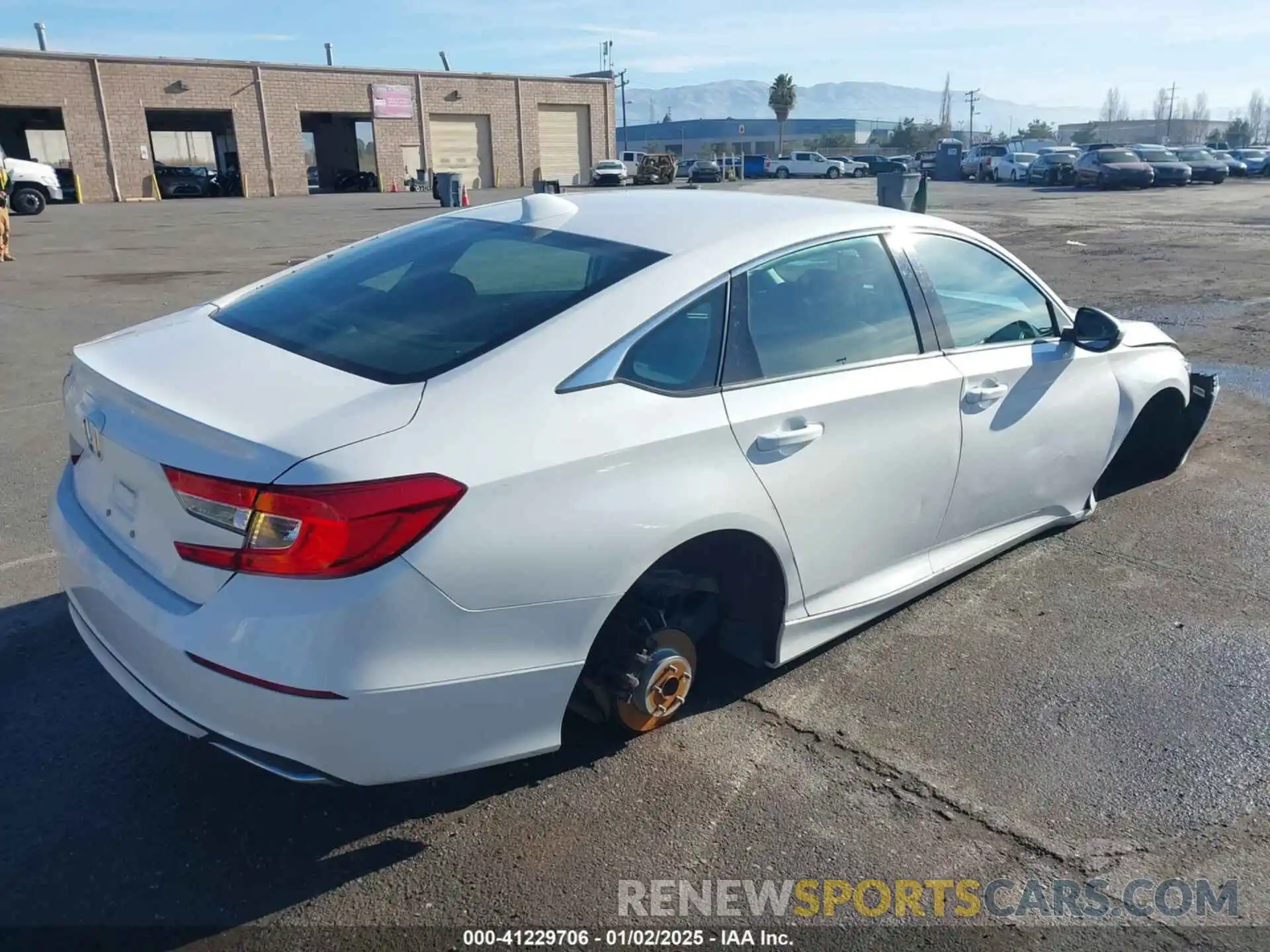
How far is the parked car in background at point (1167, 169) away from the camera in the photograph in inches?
1651

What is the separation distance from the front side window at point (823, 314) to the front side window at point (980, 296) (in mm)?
260

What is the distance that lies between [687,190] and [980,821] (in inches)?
104

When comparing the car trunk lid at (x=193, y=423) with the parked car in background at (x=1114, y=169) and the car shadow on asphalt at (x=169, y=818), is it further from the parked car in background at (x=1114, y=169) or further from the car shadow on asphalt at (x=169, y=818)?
the parked car in background at (x=1114, y=169)

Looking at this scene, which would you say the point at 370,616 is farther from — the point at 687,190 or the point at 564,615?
the point at 687,190

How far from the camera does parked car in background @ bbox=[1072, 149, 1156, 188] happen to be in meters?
40.9

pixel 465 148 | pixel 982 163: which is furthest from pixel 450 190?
pixel 982 163

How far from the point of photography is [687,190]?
4.18m

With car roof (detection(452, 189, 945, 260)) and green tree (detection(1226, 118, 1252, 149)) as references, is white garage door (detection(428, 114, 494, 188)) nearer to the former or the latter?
car roof (detection(452, 189, 945, 260))

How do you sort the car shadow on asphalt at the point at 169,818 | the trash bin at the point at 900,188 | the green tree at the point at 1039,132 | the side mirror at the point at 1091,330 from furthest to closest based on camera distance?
the green tree at the point at 1039,132, the trash bin at the point at 900,188, the side mirror at the point at 1091,330, the car shadow on asphalt at the point at 169,818

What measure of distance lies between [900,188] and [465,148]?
46.5 m

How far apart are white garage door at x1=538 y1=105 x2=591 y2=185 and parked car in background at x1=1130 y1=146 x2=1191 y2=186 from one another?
30.2m

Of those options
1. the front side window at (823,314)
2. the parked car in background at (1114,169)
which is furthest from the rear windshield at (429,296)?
the parked car in background at (1114,169)

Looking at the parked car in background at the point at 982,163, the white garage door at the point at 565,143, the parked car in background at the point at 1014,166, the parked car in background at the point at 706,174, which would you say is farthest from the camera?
the white garage door at the point at 565,143

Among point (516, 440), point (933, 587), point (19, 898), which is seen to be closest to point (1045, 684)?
point (933, 587)
